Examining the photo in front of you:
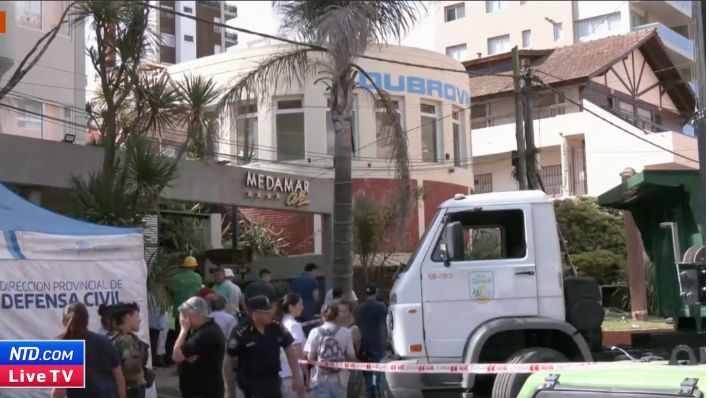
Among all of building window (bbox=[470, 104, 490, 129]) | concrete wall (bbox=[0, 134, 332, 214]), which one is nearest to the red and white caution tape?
concrete wall (bbox=[0, 134, 332, 214])

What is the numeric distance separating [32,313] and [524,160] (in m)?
13.6

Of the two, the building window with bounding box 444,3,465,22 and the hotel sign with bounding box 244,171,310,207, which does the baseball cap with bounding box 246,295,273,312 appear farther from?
the building window with bounding box 444,3,465,22

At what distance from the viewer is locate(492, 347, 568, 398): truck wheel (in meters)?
8.29

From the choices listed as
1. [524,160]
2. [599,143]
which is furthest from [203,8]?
[524,160]

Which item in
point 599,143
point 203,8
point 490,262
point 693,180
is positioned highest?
point 203,8

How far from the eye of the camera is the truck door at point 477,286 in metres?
9.24

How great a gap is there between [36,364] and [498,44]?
4617 centimetres

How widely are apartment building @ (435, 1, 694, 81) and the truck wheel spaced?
124 ft

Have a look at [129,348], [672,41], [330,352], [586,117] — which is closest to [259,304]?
[129,348]

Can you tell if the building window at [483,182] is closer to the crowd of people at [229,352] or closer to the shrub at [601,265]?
the shrub at [601,265]

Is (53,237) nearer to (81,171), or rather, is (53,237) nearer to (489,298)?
(489,298)

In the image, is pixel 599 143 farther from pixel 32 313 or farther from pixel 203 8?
pixel 203 8

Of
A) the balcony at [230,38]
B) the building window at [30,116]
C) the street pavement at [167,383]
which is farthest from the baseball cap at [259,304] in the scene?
the balcony at [230,38]

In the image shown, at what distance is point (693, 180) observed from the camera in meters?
9.33
